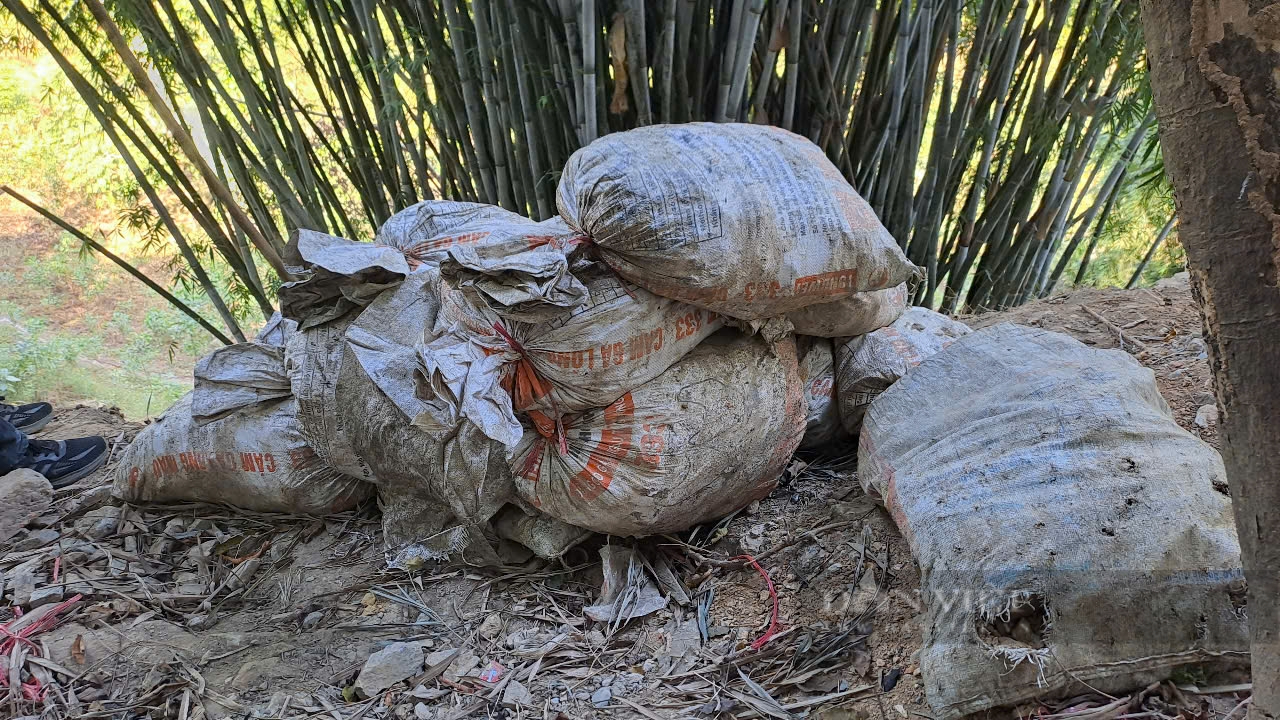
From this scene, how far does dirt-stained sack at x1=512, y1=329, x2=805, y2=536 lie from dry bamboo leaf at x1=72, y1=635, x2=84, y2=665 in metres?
0.95

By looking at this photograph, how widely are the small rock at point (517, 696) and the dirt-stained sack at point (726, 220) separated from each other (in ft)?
2.48

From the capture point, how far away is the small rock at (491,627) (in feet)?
5.23

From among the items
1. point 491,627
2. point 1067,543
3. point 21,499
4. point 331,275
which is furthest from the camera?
point 21,499

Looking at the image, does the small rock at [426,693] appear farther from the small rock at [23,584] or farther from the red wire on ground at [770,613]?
the small rock at [23,584]

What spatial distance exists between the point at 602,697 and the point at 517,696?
153 mm

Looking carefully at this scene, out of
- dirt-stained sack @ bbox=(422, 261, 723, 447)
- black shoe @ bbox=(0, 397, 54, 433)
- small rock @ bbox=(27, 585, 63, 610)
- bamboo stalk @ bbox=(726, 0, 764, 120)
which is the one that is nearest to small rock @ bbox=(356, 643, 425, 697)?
dirt-stained sack @ bbox=(422, 261, 723, 447)

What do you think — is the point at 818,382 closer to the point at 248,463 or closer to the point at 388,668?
the point at 388,668

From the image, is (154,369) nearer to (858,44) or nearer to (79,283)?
(79,283)

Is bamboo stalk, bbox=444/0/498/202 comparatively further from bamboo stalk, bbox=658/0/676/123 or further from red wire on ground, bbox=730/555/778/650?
red wire on ground, bbox=730/555/778/650

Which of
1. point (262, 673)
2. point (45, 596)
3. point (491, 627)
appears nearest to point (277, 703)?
point (262, 673)

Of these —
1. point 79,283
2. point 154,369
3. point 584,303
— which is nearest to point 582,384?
point 584,303

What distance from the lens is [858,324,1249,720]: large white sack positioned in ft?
3.43

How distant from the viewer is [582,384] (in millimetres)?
1481

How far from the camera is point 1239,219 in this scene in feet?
2.20
